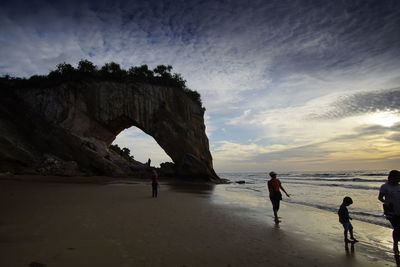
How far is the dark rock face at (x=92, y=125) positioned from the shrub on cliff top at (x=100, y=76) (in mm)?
1057

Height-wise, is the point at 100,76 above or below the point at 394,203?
above

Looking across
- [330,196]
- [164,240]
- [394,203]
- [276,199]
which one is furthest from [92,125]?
[394,203]

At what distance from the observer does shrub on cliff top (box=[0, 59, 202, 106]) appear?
1184 inches

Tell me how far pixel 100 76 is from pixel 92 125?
6.91m

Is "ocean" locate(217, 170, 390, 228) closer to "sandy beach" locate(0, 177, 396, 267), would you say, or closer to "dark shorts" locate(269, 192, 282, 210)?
"sandy beach" locate(0, 177, 396, 267)

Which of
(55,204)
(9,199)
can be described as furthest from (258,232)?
(9,199)

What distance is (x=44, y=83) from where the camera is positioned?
29.9 metres

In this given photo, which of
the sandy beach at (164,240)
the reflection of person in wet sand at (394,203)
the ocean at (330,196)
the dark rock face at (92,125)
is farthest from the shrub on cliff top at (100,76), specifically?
the reflection of person in wet sand at (394,203)

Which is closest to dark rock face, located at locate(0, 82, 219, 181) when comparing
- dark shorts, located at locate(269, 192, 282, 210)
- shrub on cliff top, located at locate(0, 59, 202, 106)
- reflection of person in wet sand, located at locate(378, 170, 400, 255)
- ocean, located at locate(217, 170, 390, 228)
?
shrub on cliff top, located at locate(0, 59, 202, 106)

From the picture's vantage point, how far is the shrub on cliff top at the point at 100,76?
3008 cm

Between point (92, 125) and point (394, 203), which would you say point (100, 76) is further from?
point (394, 203)

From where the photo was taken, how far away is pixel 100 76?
3158 cm

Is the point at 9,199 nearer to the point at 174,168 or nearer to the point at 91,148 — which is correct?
the point at 91,148

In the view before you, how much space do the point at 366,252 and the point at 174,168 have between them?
1156 inches
